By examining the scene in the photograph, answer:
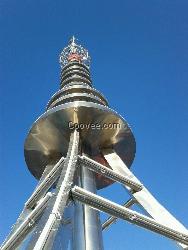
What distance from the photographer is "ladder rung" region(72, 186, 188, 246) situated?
43.0 ft

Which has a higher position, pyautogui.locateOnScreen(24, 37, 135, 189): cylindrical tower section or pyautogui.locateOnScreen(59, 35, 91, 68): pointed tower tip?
pyautogui.locateOnScreen(59, 35, 91, 68): pointed tower tip

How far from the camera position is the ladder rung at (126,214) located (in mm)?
13102

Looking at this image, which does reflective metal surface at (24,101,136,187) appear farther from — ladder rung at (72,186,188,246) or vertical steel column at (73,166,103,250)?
ladder rung at (72,186,188,246)

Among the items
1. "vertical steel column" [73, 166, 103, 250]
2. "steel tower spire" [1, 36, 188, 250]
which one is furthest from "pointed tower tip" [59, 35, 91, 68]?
"vertical steel column" [73, 166, 103, 250]

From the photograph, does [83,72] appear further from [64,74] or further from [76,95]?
[76,95]

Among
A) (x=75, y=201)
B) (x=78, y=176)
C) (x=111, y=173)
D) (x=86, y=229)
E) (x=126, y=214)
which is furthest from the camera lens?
(x=78, y=176)

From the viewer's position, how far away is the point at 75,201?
13.9m

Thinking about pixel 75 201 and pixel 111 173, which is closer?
pixel 75 201

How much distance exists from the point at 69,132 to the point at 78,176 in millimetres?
2385

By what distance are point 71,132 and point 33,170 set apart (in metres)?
3.46

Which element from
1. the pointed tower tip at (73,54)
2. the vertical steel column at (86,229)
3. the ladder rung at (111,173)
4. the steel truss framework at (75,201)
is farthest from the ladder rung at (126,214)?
the pointed tower tip at (73,54)

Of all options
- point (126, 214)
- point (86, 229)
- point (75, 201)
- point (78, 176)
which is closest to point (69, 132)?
point (78, 176)

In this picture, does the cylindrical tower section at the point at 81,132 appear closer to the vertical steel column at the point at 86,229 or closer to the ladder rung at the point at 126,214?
the vertical steel column at the point at 86,229

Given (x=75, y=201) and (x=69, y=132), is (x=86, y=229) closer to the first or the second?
(x=75, y=201)
